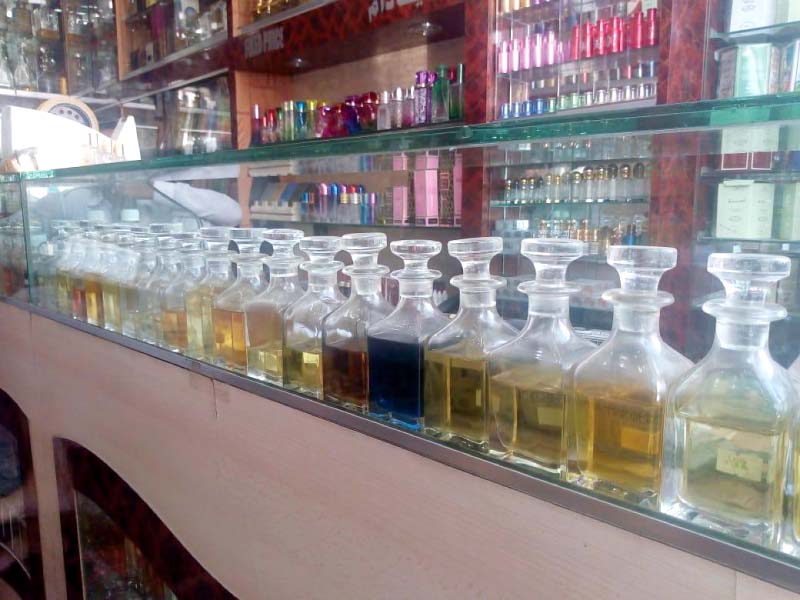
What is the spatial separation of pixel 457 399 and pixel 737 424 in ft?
0.87

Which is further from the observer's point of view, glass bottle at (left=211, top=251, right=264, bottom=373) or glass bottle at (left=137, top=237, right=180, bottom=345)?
glass bottle at (left=137, top=237, right=180, bottom=345)

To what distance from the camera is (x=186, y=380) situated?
3.29 feet

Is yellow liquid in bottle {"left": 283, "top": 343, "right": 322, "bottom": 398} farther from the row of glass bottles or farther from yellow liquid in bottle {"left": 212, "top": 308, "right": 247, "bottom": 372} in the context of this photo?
yellow liquid in bottle {"left": 212, "top": 308, "right": 247, "bottom": 372}

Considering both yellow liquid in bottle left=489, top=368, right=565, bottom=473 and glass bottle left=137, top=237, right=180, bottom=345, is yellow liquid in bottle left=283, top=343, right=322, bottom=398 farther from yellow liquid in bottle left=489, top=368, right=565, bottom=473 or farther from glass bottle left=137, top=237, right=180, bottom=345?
glass bottle left=137, top=237, right=180, bottom=345

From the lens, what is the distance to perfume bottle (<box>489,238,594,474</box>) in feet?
1.86

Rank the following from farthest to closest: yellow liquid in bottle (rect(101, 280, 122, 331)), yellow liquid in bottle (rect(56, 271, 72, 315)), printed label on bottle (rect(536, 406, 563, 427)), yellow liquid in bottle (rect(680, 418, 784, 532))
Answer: yellow liquid in bottle (rect(56, 271, 72, 315))
yellow liquid in bottle (rect(101, 280, 122, 331))
printed label on bottle (rect(536, 406, 563, 427))
yellow liquid in bottle (rect(680, 418, 784, 532))

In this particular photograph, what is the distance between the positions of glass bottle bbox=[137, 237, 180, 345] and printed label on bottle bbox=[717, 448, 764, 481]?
0.91 meters

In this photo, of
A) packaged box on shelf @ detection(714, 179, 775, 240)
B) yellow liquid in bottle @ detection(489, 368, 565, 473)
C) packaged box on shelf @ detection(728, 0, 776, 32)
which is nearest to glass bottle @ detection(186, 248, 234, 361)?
yellow liquid in bottle @ detection(489, 368, 565, 473)

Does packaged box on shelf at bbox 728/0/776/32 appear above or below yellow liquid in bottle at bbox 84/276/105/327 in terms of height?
above

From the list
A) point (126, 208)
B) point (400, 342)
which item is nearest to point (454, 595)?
point (400, 342)

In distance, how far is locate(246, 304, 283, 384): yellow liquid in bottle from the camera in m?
0.87

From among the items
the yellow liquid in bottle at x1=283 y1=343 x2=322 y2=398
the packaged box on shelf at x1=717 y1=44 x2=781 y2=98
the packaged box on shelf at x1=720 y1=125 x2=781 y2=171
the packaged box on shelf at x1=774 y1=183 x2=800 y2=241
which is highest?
the packaged box on shelf at x1=717 y1=44 x2=781 y2=98

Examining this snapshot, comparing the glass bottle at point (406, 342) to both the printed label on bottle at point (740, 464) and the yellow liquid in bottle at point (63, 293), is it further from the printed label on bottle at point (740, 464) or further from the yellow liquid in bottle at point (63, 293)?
the yellow liquid in bottle at point (63, 293)

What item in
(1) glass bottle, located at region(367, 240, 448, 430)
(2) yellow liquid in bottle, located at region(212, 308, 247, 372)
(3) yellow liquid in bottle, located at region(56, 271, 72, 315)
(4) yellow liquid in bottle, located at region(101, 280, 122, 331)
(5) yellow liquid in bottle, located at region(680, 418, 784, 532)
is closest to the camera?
(5) yellow liquid in bottle, located at region(680, 418, 784, 532)
